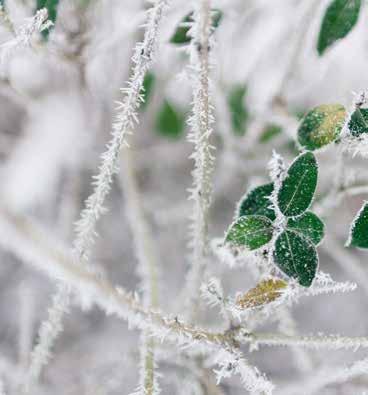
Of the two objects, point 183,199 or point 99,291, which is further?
point 183,199

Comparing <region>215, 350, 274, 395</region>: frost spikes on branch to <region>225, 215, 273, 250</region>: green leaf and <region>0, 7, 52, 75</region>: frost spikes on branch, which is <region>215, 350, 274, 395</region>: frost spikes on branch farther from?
<region>0, 7, 52, 75</region>: frost spikes on branch

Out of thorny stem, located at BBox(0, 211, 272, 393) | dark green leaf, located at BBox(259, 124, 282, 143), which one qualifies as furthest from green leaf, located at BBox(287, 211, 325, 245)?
dark green leaf, located at BBox(259, 124, 282, 143)

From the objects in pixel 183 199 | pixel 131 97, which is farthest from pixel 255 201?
pixel 183 199

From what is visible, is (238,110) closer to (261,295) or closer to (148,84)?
(148,84)

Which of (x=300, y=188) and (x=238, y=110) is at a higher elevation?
(x=300, y=188)

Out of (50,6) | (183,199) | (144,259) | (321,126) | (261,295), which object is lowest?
(183,199)

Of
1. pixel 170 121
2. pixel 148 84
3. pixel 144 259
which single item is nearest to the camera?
pixel 144 259

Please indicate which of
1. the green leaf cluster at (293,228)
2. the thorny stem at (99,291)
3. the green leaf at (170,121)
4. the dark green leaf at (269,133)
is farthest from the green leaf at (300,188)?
the green leaf at (170,121)
